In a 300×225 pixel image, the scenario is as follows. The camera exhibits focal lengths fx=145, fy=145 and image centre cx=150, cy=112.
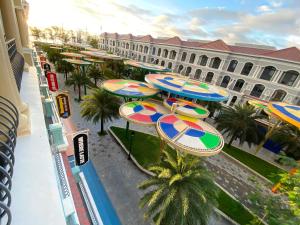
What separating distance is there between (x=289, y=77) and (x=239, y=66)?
9.79 metres

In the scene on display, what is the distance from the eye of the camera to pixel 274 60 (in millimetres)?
30219

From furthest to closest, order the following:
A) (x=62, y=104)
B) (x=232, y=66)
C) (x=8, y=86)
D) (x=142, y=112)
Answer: (x=232, y=66) < (x=142, y=112) < (x=62, y=104) < (x=8, y=86)

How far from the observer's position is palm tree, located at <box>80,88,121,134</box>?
53.0 feet

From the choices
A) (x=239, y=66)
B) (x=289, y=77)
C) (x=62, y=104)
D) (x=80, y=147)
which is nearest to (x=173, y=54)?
(x=239, y=66)

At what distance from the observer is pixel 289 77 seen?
29.5 m

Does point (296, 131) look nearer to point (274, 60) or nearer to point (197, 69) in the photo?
point (274, 60)

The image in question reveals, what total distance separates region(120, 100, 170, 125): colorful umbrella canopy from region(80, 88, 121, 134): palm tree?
236 cm

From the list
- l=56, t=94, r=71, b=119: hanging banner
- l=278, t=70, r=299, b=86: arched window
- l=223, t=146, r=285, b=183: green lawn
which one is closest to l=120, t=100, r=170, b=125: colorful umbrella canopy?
l=56, t=94, r=71, b=119: hanging banner

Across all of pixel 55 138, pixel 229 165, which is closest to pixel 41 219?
pixel 55 138

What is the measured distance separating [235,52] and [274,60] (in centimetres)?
818

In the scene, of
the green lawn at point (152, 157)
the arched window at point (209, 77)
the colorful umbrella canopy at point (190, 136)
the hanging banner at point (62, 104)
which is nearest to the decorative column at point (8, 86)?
the hanging banner at point (62, 104)

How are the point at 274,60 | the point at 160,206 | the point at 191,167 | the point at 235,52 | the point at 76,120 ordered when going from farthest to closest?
the point at 235,52 < the point at 274,60 < the point at 76,120 < the point at 191,167 < the point at 160,206

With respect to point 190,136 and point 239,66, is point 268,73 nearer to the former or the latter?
point 239,66

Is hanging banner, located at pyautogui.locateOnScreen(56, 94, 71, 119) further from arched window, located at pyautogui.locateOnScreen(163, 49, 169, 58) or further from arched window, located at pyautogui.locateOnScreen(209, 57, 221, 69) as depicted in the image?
arched window, located at pyautogui.locateOnScreen(163, 49, 169, 58)
